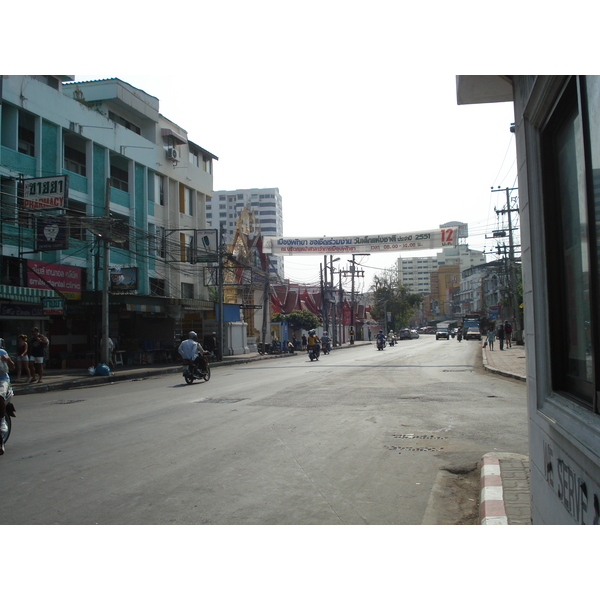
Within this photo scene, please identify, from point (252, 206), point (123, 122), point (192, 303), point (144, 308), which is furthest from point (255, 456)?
point (252, 206)

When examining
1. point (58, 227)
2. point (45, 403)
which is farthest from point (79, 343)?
point (45, 403)

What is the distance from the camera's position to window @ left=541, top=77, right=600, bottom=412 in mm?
2525

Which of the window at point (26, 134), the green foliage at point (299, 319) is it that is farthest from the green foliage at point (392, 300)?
the window at point (26, 134)

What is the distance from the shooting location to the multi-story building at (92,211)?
20312 millimetres

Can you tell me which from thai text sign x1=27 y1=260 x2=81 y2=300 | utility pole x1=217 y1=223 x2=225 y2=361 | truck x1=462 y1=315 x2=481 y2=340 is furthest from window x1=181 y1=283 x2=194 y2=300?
truck x1=462 y1=315 x2=481 y2=340

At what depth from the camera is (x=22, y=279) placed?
2142 centimetres

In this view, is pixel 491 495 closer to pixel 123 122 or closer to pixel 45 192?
pixel 45 192

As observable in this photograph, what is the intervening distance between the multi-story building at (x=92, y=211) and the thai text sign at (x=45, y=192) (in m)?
0.04

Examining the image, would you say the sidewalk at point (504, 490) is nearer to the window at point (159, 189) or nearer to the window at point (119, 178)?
the window at point (119, 178)

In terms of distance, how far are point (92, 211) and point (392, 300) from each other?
7799 cm

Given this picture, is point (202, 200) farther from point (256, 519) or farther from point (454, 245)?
point (256, 519)

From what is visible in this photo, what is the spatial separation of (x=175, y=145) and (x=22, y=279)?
58.1ft

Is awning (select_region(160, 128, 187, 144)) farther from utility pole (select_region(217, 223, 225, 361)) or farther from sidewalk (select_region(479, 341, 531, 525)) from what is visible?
sidewalk (select_region(479, 341, 531, 525))

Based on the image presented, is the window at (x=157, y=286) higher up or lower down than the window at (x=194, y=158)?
lower down
